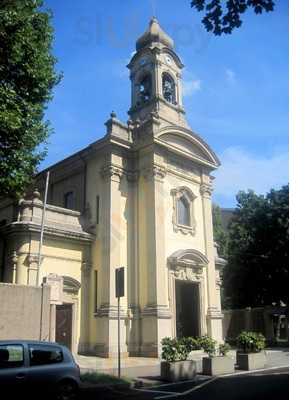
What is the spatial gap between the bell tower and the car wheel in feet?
70.1

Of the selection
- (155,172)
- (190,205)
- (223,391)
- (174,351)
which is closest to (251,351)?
(174,351)

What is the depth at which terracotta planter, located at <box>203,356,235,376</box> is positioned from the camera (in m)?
15.5

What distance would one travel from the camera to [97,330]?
931 inches

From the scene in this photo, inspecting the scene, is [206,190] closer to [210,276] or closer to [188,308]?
[210,276]

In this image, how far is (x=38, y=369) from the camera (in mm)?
9531

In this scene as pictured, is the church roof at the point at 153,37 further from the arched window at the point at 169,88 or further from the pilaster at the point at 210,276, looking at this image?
the pilaster at the point at 210,276

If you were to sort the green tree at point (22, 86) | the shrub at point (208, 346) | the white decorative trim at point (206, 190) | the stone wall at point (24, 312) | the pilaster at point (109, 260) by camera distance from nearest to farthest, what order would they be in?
1. the green tree at point (22, 86)
2. the stone wall at point (24, 312)
3. the shrub at point (208, 346)
4. the pilaster at point (109, 260)
5. the white decorative trim at point (206, 190)

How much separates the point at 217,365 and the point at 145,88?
20.2 meters

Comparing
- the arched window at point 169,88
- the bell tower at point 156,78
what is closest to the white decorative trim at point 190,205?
the bell tower at point 156,78

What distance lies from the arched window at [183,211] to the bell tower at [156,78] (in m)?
5.03

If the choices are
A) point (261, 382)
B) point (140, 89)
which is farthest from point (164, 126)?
point (261, 382)

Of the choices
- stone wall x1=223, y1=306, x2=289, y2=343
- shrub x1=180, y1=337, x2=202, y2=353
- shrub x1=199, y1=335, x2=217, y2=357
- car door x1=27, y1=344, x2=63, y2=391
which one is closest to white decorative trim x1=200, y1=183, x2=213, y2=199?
stone wall x1=223, y1=306, x2=289, y2=343

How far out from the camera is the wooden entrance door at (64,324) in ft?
75.4

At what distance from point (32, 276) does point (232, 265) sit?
19.6 m
